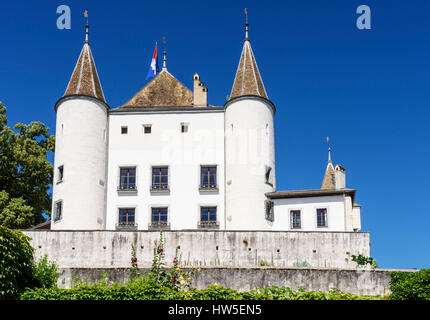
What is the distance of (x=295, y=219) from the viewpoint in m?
46.6

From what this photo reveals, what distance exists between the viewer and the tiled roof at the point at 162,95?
51.8 m

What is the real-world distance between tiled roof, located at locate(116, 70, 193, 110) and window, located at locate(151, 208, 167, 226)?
855 centimetres

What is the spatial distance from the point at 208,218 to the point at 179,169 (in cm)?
431

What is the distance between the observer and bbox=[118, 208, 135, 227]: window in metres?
47.7

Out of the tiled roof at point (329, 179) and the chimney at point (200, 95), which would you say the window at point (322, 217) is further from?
the chimney at point (200, 95)

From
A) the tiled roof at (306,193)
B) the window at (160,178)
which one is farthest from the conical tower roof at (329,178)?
the window at (160,178)

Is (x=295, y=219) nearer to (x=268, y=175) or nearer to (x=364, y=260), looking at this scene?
(x=268, y=175)

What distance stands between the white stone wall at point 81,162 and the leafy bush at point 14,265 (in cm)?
1354

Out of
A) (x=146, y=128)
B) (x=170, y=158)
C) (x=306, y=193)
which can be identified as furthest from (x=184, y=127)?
(x=306, y=193)

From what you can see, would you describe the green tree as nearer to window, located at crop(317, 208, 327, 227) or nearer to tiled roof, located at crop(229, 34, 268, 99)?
tiled roof, located at crop(229, 34, 268, 99)

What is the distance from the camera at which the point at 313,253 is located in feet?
135

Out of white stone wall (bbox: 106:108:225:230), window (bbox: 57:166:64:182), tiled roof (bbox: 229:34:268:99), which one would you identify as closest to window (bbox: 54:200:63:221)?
window (bbox: 57:166:64:182)

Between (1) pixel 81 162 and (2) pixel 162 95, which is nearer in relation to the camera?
(1) pixel 81 162
